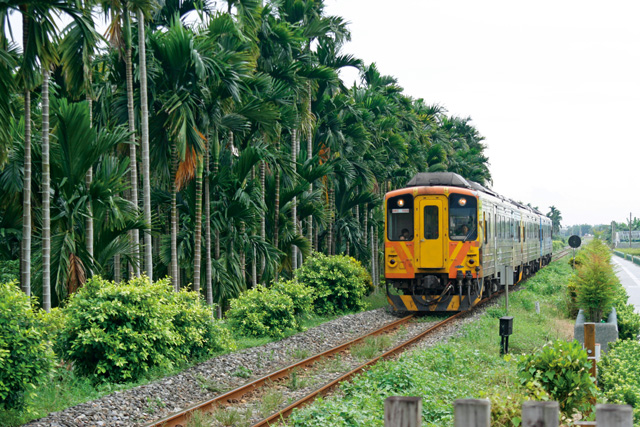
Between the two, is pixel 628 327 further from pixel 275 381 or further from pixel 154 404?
pixel 154 404

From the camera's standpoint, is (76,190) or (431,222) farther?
(431,222)

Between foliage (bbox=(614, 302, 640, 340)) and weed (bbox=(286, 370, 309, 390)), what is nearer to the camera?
weed (bbox=(286, 370, 309, 390))

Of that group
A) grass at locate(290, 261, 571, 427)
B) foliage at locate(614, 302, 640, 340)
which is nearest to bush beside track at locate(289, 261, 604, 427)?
grass at locate(290, 261, 571, 427)

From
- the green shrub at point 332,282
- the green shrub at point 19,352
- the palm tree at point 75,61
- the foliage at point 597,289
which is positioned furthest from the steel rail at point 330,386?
the palm tree at point 75,61

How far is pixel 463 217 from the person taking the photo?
17656mm

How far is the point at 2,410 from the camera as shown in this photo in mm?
7730

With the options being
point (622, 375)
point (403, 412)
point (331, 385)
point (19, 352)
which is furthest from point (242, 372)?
point (403, 412)

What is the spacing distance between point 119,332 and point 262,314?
198 inches

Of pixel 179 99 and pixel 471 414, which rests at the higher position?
pixel 179 99

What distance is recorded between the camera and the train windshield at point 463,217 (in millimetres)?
17469

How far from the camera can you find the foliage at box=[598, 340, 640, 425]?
8154 mm

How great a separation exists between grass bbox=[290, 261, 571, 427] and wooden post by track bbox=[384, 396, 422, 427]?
151 inches

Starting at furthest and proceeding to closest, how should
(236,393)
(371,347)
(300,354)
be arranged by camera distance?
(371,347) → (300,354) → (236,393)

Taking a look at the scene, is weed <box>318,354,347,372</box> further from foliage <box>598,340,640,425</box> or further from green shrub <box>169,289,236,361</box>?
foliage <box>598,340,640,425</box>
